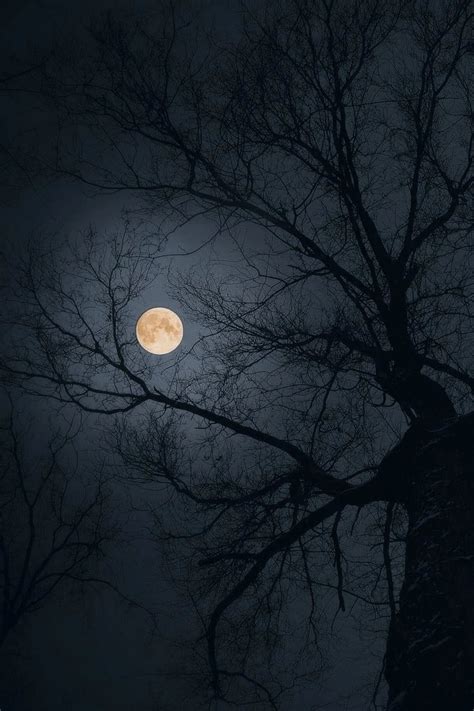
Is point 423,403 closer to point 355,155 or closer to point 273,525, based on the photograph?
point 273,525

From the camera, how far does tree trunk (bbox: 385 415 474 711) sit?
4.02 metres

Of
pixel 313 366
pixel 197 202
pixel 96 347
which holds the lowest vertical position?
pixel 313 366

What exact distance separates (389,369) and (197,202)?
9.78 feet

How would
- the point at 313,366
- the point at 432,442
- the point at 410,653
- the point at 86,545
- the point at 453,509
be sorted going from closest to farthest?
the point at 410,653, the point at 453,509, the point at 432,442, the point at 313,366, the point at 86,545

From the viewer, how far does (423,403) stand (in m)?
5.80

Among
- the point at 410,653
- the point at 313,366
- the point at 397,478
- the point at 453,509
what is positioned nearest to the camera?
the point at 410,653

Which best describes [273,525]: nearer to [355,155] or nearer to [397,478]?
[397,478]

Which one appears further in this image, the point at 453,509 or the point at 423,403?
the point at 423,403

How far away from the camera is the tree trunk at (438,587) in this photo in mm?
4022

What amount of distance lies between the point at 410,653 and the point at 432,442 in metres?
1.71

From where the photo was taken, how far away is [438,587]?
4.44m

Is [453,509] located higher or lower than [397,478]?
lower

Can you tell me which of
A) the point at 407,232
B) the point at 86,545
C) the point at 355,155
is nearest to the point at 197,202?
the point at 355,155

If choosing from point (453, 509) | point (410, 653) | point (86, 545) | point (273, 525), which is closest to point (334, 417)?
point (273, 525)
